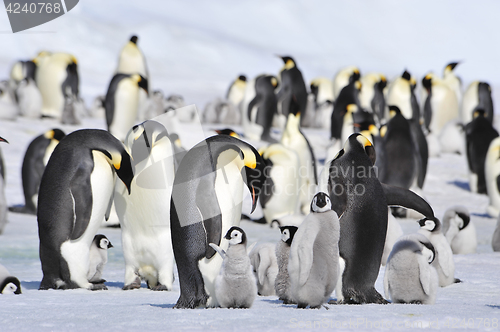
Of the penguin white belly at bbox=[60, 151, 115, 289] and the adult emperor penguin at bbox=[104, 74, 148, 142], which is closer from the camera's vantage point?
the penguin white belly at bbox=[60, 151, 115, 289]

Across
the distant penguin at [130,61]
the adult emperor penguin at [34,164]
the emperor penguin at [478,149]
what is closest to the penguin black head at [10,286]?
the adult emperor penguin at [34,164]

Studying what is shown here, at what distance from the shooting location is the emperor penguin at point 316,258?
2.95 metres

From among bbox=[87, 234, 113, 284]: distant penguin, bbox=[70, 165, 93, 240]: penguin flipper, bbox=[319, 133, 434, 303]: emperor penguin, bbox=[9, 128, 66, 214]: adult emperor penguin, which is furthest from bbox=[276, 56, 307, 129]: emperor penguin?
bbox=[319, 133, 434, 303]: emperor penguin

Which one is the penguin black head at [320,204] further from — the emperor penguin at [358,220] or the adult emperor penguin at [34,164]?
the adult emperor penguin at [34,164]

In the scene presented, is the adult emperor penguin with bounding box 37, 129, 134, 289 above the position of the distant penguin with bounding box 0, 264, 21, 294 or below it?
above

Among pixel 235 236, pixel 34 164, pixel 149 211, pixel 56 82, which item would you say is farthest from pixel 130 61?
pixel 235 236

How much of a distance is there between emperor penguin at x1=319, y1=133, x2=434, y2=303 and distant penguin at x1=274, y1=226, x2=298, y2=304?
30cm

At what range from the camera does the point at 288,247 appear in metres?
3.49

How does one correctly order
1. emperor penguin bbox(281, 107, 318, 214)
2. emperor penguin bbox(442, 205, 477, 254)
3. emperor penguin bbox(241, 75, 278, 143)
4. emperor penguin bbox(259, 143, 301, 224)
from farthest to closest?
emperor penguin bbox(241, 75, 278, 143), emperor penguin bbox(281, 107, 318, 214), emperor penguin bbox(259, 143, 301, 224), emperor penguin bbox(442, 205, 477, 254)

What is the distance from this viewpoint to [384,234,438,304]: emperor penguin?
3.35 meters

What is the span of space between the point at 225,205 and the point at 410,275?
107 centimetres

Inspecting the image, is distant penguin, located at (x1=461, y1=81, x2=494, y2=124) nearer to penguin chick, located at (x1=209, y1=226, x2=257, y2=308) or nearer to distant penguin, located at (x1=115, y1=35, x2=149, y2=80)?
distant penguin, located at (x1=115, y1=35, x2=149, y2=80)

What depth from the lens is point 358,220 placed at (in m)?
3.51

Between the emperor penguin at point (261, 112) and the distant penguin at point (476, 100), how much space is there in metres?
5.79
